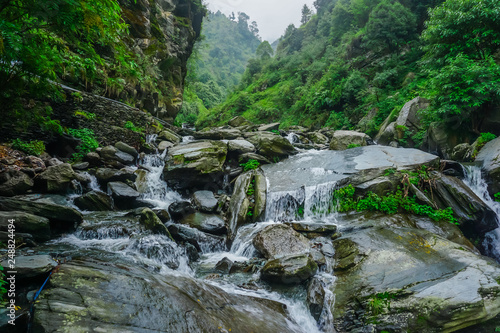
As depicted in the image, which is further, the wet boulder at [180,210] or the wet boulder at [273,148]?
the wet boulder at [273,148]

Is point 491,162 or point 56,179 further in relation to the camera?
point 491,162

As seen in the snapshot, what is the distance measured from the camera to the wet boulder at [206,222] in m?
7.13

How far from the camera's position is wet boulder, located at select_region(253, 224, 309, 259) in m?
5.68

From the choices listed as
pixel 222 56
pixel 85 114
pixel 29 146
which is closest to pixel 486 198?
pixel 29 146

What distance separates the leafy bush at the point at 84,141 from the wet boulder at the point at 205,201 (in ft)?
15.7

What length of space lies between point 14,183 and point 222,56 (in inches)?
3269

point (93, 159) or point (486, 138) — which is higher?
point (486, 138)

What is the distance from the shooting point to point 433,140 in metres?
10.8

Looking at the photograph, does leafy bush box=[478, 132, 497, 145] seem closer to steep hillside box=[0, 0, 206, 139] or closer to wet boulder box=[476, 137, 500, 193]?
wet boulder box=[476, 137, 500, 193]

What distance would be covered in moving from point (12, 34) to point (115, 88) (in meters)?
10.3

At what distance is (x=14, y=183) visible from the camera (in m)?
5.94

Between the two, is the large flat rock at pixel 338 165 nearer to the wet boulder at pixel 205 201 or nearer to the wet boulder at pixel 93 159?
the wet boulder at pixel 205 201

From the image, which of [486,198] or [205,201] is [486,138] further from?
[205,201]

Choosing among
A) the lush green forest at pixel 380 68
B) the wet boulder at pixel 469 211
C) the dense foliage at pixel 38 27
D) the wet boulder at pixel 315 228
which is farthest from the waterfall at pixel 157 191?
the lush green forest at pixel 380 68
